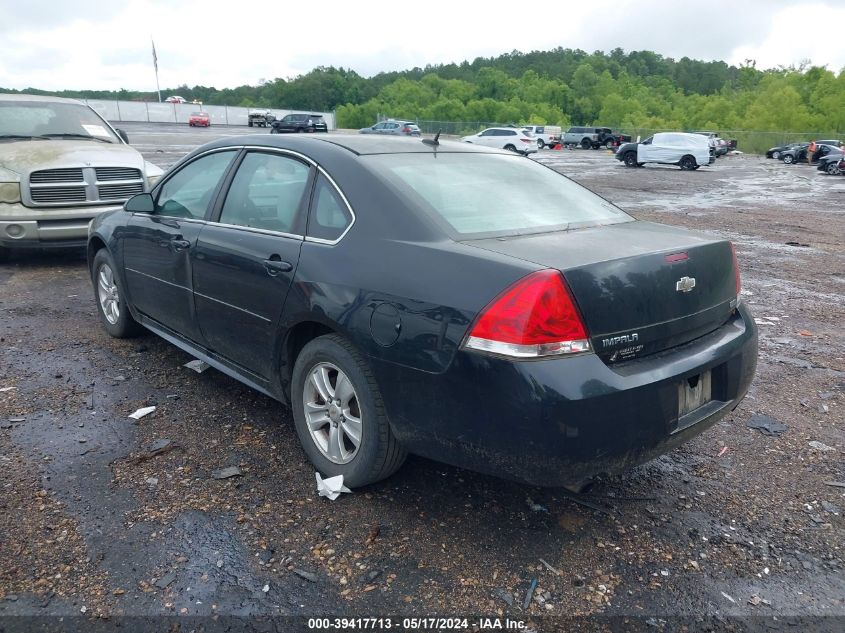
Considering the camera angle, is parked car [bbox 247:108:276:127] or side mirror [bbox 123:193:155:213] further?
parked car [bbox 247:108:276:127]

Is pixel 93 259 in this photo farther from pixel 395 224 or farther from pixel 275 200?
pixel 395 224

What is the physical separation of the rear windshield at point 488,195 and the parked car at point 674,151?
1289 inches

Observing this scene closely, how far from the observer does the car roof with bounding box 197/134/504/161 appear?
362cm

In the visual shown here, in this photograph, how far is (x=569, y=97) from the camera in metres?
122

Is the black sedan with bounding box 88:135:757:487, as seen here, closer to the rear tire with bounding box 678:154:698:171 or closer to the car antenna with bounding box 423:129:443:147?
the car antenna with bounding box 423:129:443:147

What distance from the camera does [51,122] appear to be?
9016 millimetres

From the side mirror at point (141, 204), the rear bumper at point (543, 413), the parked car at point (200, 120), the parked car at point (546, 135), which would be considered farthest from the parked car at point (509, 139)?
the rear bumper at point (543, 413)

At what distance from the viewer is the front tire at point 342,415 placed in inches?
120

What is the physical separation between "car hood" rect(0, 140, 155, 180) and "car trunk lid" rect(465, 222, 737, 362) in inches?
265

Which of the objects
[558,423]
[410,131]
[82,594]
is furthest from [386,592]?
[410,131]

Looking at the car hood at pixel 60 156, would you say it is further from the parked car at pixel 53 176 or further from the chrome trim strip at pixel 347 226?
the chrome trim strip at pixel 347 226

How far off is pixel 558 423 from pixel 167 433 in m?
2.44

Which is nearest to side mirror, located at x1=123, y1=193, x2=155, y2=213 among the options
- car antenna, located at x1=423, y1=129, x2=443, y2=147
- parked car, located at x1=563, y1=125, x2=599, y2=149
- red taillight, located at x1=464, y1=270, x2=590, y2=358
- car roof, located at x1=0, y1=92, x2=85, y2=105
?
car antenna, located at x1=423, y1=129, x2=443, y2=147

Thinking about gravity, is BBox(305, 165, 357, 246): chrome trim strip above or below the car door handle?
above
